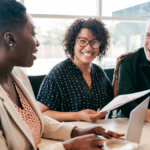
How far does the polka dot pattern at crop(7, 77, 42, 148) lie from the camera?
3.09 feet

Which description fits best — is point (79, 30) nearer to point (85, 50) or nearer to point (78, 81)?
point (85, 50)

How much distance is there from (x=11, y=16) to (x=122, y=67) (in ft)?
3.62

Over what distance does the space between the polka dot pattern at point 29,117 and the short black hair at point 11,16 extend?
36cm

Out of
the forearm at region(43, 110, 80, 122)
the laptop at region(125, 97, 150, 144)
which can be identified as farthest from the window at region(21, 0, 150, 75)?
the laptop at region(125, 97, 150, 144)

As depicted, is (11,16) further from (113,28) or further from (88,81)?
(113,28)

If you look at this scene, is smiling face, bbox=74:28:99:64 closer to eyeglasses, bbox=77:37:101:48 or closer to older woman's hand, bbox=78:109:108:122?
eyeglasses, bbox=77:37:101:48

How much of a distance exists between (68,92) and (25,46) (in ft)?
2.77

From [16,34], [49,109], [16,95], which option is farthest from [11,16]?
[49,109]

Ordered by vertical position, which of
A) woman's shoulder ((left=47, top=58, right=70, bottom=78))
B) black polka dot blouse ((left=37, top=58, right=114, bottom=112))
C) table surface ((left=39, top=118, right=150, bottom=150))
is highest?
woman's shoulder ((left=47, top=58, right=70, bottom=78))

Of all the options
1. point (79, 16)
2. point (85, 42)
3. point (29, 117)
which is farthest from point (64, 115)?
point (79, 16)

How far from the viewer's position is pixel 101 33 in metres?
1.85

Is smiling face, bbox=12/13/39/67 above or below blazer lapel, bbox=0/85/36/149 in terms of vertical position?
above

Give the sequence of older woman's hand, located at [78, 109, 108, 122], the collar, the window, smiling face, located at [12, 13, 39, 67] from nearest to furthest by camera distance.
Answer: smiling face, located at [12, 13, 39, 67], older woman's hand, located at [78, 109, 108, 122], the collar, the window

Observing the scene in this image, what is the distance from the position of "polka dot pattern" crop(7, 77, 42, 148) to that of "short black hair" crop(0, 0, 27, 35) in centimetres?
36
